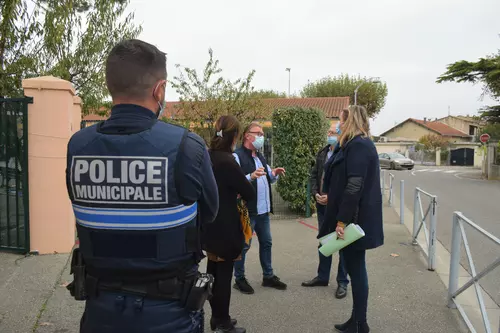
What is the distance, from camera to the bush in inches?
337

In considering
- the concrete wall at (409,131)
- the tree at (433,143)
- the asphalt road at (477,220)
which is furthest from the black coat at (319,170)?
the concrete wall at (409,131)

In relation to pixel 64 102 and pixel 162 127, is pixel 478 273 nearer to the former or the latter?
pixel 162 127

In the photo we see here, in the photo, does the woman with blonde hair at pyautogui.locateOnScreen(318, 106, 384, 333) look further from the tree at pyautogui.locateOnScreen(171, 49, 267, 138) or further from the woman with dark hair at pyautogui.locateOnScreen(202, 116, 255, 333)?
the tree at pyautogui.locateOnScreen(171, 49, 267, 138)

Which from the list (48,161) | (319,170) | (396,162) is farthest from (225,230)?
(396,162)

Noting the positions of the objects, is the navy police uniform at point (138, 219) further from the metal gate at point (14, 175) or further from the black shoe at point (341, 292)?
the metal gate at point (14, 175)

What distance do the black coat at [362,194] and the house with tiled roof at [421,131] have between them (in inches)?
2221

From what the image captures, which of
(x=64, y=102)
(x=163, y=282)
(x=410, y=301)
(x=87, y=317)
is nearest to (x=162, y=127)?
(x=163, y=282)

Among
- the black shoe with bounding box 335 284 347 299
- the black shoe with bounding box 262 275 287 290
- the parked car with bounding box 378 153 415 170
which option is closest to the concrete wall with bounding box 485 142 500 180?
the parked car with bounding box 378 153 415 170

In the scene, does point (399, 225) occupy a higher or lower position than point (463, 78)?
lower

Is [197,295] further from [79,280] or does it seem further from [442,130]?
[442,130]

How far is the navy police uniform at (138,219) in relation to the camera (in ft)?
5.27

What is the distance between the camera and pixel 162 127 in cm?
168

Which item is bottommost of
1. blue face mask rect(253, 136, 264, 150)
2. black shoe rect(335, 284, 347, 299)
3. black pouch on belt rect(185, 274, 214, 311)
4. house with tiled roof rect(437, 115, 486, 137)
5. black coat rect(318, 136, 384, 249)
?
black shoe rect(335, 284, 347, 299)

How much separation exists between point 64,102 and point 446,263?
5.47m
